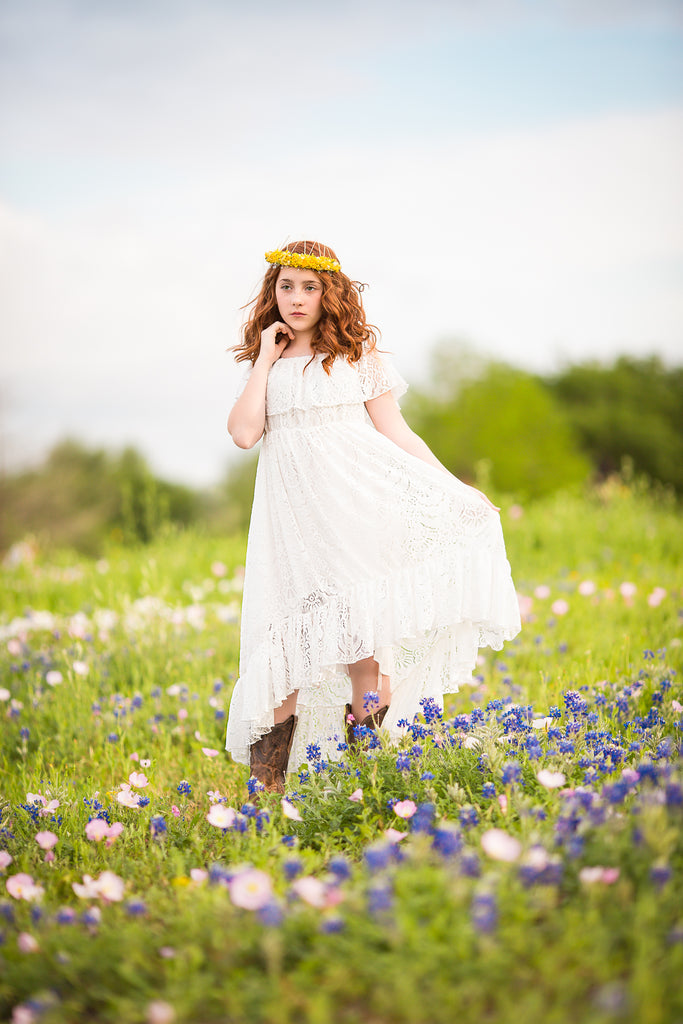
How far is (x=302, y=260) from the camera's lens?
3.36 meters

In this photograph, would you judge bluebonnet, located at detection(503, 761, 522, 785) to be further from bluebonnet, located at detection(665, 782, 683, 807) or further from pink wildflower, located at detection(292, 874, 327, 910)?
pink wildflower, located at detection(292, 874, 327, 910)

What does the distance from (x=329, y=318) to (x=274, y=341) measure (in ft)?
0.88

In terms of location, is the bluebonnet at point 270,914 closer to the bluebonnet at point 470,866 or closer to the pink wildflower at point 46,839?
the bluebonnet at point 470,866

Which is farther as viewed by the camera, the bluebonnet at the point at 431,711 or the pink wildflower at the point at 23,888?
the bluebonnet at the point at 431,711

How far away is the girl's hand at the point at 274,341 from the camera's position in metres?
3.31

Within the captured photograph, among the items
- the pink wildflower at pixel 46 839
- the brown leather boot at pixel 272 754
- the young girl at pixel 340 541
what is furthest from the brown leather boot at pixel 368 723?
the pink wildflower at pixel 46 839

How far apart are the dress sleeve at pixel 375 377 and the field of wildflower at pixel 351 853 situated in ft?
4.56

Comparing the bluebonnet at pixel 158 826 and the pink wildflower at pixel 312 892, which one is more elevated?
the pink wildflower at pixel 312 892

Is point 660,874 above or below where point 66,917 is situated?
above

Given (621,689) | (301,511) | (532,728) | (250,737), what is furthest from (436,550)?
(621,689)

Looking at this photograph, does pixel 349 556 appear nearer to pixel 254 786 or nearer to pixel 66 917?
pixel 254 786

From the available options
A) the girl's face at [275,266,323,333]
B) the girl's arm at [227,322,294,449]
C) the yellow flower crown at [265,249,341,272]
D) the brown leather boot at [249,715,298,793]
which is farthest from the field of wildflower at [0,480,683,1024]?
the yellow flower crown at [265,249,341,272]

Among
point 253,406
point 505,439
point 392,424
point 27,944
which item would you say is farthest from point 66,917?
point 505,439

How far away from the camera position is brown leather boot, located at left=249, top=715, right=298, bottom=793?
334 centimetres
